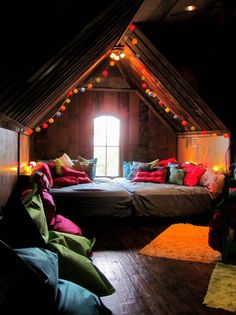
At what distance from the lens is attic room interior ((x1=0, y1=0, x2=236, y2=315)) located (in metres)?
2.17

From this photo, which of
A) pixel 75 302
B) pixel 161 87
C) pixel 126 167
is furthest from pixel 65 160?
pixel 75 302

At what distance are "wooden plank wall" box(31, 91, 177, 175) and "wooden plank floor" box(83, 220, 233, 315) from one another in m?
2.76

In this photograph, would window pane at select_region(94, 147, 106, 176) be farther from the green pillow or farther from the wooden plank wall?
the green pillow

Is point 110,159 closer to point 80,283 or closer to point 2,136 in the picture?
point 2,136

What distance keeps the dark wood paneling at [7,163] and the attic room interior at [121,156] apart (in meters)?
0.02

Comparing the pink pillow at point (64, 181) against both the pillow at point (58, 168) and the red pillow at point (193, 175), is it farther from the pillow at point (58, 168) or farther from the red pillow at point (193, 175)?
the red pillow at point (193, 175)

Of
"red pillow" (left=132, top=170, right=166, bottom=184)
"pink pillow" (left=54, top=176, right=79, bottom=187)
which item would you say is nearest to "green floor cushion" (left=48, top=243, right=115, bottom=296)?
"pink pillow" (left=54, top=176, right=79, bottom=187)

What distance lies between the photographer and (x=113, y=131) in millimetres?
7004

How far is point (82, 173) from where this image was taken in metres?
5.81

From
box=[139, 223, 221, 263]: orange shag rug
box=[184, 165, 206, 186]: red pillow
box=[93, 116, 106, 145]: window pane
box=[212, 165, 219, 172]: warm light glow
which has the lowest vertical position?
box=[139, 223, 221, 263]: orange shag rug

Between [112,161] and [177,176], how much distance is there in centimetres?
182

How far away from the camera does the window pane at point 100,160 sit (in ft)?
22.8

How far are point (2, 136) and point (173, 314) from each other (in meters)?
2.15

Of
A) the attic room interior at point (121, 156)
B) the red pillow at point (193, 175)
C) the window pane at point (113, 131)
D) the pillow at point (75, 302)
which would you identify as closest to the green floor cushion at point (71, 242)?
the attic room interior at point (121, 156)
